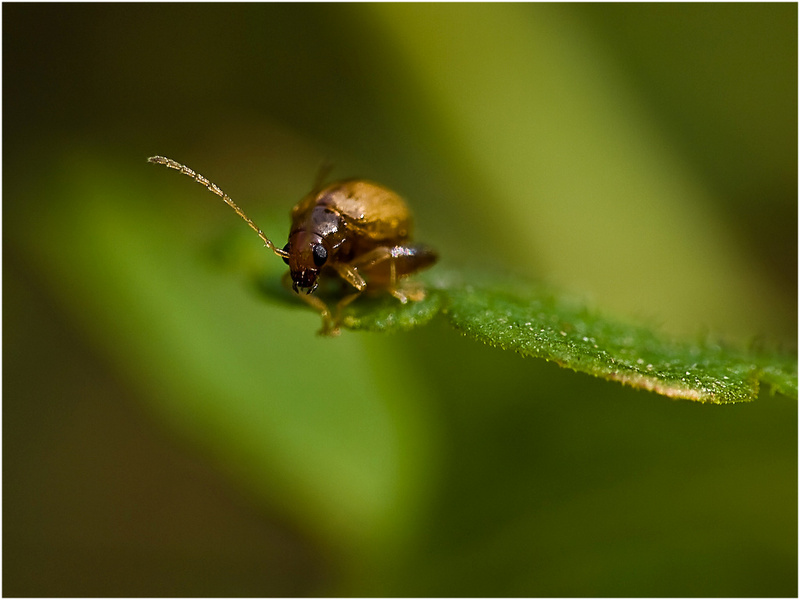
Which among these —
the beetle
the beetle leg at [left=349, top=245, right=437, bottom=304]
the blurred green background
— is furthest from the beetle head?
the blurred green background

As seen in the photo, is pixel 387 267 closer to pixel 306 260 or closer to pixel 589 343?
pixel 306 260

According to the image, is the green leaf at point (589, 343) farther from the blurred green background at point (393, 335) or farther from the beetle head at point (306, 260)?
the blurred green background at point (393, 335)

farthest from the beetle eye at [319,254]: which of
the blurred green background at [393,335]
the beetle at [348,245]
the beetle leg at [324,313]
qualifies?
the blurred green background at [393,335]

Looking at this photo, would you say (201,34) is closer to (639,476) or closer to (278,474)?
(278,474)

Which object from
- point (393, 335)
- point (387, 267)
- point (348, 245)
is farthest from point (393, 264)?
point (393, 335)

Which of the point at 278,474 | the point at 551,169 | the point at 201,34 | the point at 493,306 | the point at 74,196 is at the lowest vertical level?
the point at 278,474

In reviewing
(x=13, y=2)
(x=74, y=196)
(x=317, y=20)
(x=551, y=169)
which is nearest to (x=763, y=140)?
(x=551, y=169)

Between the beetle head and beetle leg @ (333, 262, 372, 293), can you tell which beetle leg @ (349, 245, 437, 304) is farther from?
the beetle head
